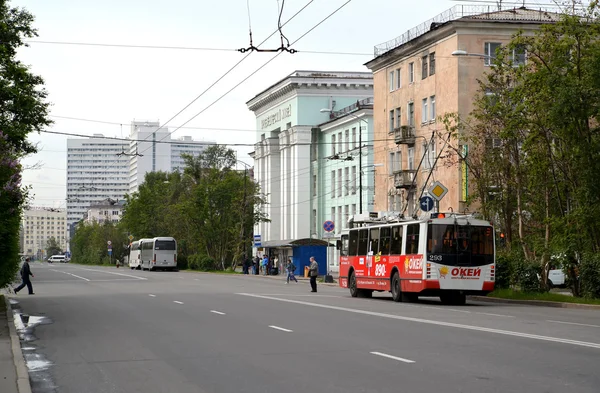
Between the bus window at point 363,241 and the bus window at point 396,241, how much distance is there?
9.08 feet

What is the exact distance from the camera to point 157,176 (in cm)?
14362

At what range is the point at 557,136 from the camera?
103 ft

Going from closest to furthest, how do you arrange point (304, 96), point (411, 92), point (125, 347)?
1. point (125, 347)
2. point (411, 92)
3. point (304, 96)

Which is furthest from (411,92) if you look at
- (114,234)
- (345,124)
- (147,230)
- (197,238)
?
(114,234)

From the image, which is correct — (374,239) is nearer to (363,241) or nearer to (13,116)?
(363,241)

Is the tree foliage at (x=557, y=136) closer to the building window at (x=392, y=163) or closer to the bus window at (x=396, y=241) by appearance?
the bus window at (x=396, y=241)

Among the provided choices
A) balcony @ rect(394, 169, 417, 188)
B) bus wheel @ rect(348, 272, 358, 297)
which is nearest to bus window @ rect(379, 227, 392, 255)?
bus wheel @ rect(348, 272, 358, 297)

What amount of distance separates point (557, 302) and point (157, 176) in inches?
4654

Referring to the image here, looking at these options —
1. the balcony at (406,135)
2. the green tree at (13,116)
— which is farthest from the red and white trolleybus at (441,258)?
the balcony at (406,135)

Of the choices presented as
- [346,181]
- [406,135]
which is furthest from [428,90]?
[346,181]

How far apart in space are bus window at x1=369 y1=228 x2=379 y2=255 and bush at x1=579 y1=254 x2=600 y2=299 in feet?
23.7

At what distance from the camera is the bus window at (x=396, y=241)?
3119cm

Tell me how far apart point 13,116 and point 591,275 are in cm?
1926

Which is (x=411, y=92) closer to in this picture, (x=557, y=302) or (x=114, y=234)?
(x=557, y=302)
